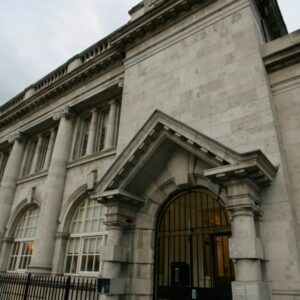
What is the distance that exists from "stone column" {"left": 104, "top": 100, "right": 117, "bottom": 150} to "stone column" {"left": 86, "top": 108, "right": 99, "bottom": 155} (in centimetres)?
99

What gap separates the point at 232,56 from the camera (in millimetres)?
8375

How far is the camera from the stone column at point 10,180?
14789mm

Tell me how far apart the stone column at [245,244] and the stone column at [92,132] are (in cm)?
783

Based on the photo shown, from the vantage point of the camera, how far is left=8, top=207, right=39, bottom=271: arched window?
13.1m

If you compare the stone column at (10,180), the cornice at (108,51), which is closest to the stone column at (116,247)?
the cornice at (108,51)

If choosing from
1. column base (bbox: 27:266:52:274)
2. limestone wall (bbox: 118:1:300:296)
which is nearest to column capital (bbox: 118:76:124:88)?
limestone wall (bbox: 118:1:300:296)

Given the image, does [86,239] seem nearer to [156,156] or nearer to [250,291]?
[156,156]

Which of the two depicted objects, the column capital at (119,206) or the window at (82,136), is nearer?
the column capital at (119,206)

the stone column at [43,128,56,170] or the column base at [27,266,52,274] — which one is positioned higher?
the stone column at [43,128,56,170]

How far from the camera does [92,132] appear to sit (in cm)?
1296

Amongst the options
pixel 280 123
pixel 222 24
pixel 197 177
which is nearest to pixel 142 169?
pixel 197 177

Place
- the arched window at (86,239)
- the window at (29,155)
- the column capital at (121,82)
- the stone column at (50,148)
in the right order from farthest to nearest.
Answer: the window at (29,155)
the stone column at (50,148)
the column capital at (121,82)
the arched window at (86,239)

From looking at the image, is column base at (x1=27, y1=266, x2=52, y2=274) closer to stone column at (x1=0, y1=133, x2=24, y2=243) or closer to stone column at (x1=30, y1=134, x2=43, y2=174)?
stone column at (x1=0, y1=133, x2=24, y2=243)

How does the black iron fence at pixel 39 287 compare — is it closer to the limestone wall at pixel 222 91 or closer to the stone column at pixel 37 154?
the limestone wall at pixel 222 91
